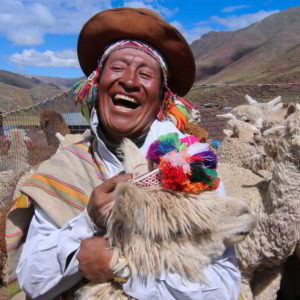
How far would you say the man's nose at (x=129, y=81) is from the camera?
1.48 meters

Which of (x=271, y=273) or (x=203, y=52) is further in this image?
(x=203, y=52)

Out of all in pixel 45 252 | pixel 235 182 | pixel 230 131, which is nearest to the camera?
pixel 45 252

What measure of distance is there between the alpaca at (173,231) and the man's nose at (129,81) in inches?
23.8

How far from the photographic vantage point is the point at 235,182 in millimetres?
3521

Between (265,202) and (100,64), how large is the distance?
2.05m

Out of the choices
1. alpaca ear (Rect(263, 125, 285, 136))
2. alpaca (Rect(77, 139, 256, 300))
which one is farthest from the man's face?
alpaca ear (Rect(263, 125, 285, 136))

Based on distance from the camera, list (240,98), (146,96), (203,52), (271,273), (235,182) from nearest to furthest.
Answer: (146,96) < (271,273) < (235,182) < (240,98) < (203,52)

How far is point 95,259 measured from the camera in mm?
1058

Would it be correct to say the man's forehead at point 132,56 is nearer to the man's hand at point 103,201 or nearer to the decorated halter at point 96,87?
the decorated halter at point 96,87

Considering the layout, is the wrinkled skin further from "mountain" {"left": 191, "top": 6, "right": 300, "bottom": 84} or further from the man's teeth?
"mountain" {"left": 191, "top": 6, "right": 300, "bottom": 84}

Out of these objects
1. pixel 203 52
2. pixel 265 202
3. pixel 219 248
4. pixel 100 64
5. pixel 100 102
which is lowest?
pixel 265 202

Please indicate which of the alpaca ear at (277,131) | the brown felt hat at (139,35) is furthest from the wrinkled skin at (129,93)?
the alpaca ear at (277,131)

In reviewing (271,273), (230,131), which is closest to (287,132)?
(271,273)

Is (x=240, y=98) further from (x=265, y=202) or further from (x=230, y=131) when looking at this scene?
(x=265, y=202)
